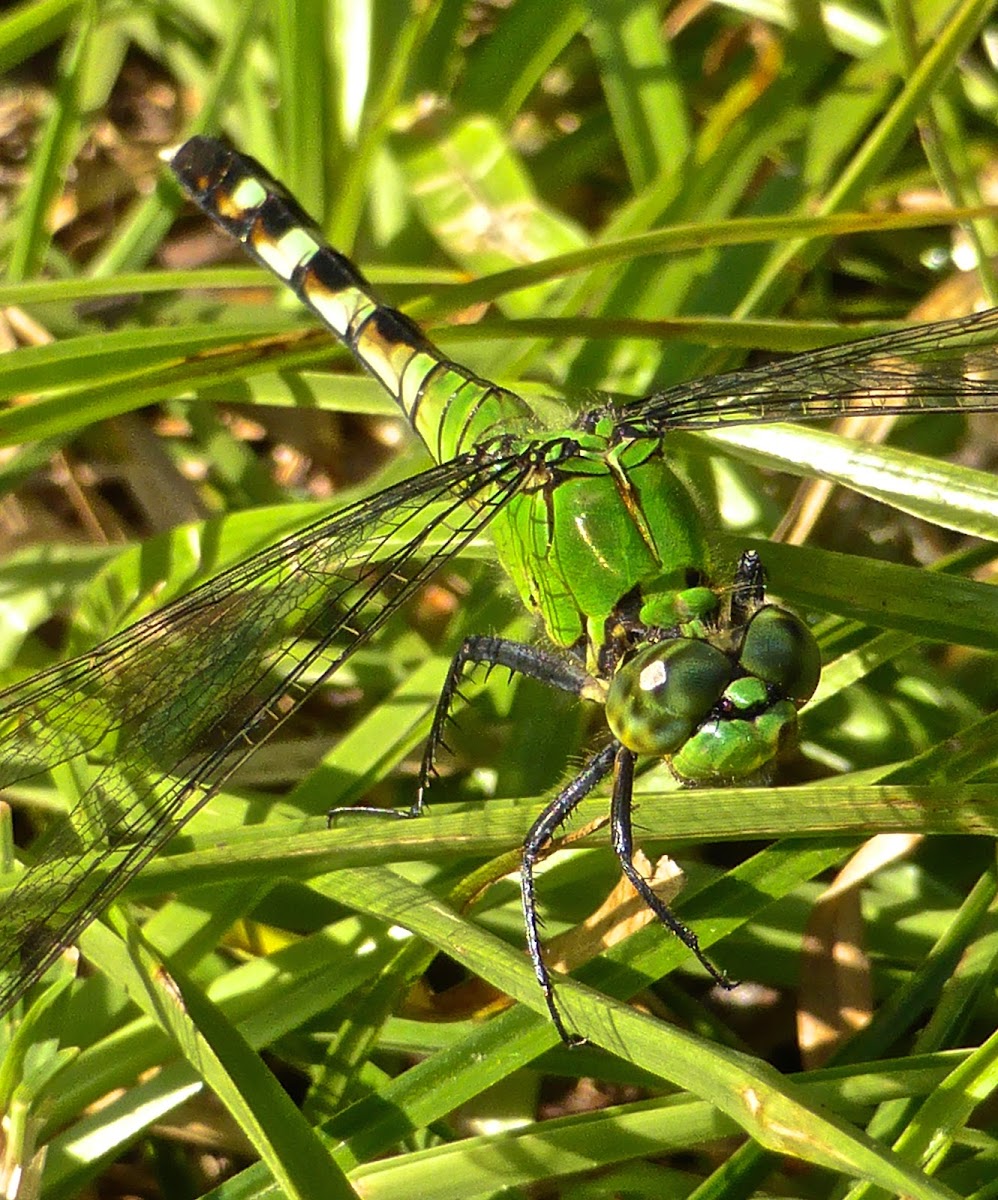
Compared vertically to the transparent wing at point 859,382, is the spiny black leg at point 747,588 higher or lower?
lower

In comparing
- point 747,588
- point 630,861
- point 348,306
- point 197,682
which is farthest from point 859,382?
point 197,682

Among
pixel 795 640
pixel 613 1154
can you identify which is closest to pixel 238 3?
pixel 795 640

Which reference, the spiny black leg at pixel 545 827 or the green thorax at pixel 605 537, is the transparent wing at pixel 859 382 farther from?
the spiny black leg at pixel 545 827

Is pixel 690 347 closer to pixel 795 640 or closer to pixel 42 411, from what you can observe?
pixel 795 640

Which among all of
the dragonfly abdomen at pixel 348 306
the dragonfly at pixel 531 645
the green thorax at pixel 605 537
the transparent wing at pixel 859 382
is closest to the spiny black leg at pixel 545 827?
the dragonfly at pixel 531 645

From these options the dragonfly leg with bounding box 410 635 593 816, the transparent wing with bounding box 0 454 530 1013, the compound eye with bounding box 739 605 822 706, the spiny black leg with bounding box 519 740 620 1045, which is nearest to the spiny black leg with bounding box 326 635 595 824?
the dragonfly leg with bounding box 410 635 593 816

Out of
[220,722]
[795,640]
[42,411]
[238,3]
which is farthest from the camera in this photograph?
[238,3]

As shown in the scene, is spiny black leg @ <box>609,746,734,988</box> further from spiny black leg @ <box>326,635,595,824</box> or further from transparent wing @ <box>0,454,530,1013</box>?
transparent wing @ <box>0,454,530,1013</box>
